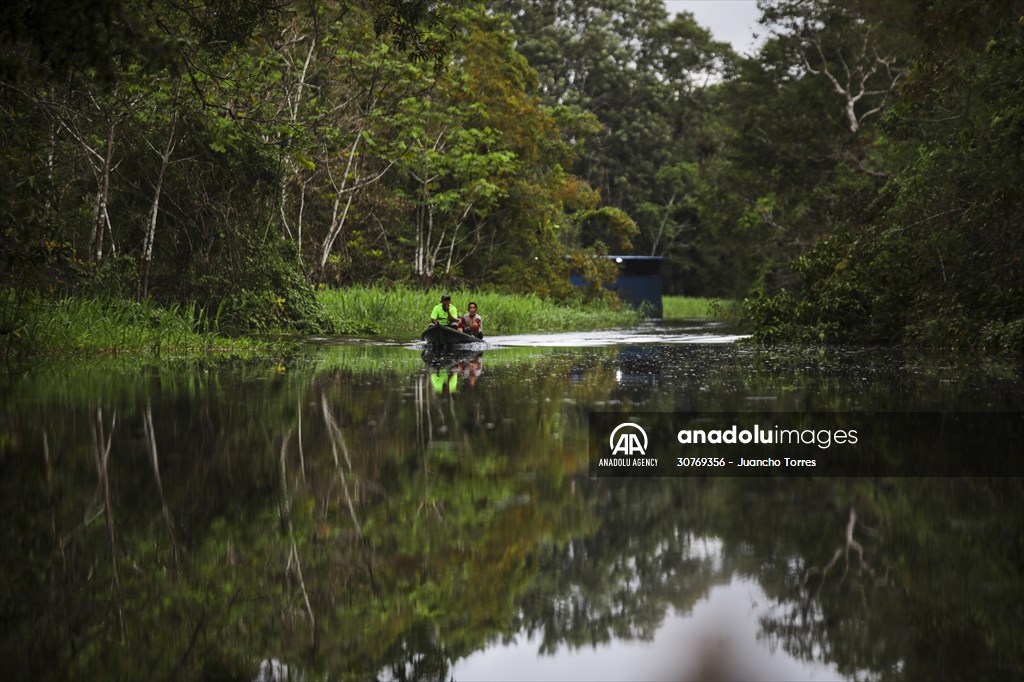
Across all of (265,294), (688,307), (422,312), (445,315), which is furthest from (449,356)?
(688,307)

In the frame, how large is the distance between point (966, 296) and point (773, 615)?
21.0 m

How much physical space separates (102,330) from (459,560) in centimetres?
1763

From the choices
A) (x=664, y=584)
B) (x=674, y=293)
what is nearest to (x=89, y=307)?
(x=664, y=584)

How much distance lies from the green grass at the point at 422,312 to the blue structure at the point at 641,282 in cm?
1701

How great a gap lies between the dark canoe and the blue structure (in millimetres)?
41288

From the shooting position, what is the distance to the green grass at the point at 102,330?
20.1 meters

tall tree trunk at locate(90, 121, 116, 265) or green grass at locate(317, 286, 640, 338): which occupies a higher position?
tall tree trunk at locate(90, 121, 116, 265)

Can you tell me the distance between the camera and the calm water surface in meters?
4.37

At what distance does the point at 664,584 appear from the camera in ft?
17.5

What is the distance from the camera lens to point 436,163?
132 feet

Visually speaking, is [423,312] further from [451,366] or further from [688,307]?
[688,307]
